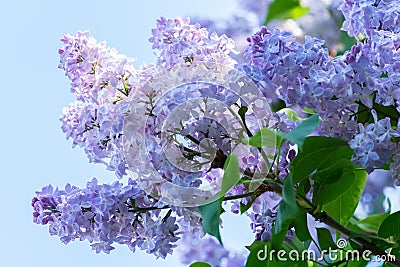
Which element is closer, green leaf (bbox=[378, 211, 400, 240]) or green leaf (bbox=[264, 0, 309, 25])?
green leaf (bbox=[378, 211, 400, 240])

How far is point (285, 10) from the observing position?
109cm

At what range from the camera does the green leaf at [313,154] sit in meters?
0.47

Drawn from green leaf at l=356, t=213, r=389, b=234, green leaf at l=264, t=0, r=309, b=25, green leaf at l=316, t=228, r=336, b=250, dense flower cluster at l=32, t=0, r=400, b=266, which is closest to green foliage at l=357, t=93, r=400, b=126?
dense flower cluster at l=32, t=0, r=400, b=266

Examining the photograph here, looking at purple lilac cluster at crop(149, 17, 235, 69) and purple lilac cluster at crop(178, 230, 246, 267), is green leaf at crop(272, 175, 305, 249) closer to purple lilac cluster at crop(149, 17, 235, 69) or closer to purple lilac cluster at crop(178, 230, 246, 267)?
purple lilac cluster at crop(149, 17, 235, 69)

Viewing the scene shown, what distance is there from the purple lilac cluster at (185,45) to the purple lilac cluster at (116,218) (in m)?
0.10

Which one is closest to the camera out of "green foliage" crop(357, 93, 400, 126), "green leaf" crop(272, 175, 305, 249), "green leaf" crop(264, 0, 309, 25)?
"green leaf" crop(272, 175, 305, 249)

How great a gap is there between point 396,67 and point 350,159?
0.07 metres

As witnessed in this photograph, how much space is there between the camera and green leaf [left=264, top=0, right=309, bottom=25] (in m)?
1.08

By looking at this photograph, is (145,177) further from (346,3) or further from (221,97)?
(346,3)

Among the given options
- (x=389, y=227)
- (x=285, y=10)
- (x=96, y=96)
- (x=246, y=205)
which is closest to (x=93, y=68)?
(x=96, y=96)

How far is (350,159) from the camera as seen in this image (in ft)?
1.65

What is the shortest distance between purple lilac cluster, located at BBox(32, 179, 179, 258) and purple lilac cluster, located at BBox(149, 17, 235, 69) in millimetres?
98

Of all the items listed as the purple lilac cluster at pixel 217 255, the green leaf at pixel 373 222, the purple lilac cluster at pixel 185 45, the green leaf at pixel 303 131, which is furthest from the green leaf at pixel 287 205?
the purple lilac cluster at pixel 217 255

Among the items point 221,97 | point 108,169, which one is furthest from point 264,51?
point 108,169
